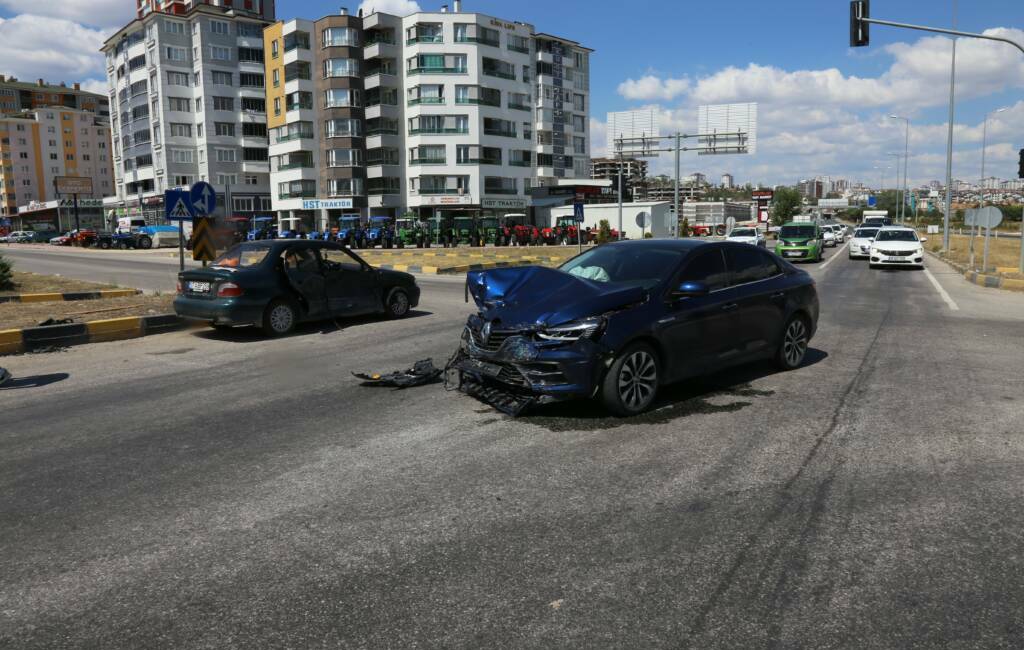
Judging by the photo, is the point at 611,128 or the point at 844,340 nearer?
the point at 844,340

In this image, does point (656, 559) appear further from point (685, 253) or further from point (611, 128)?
point (611, 128)

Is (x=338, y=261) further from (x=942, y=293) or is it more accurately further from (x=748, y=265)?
(x=942, y=293)

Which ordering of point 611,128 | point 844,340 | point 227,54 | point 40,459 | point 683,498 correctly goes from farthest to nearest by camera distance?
point 227,54 < point 611,128 < point 844,340 < point 40,459 < point 683,498

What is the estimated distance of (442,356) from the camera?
30.8ft

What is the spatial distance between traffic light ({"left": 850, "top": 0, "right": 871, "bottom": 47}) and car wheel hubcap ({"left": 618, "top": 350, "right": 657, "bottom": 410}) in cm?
1571

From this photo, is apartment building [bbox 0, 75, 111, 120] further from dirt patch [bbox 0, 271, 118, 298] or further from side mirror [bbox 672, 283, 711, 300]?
side mirror [bbox 672, 283, 711, 300]

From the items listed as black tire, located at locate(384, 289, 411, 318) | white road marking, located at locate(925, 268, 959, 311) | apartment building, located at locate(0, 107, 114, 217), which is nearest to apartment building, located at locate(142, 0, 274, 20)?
apartment building, located at locate(0, 107, 114, 217)

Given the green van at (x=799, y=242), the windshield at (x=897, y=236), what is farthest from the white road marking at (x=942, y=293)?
the green van at (x=799, y=242)

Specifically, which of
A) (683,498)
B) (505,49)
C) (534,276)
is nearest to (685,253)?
(534,276)

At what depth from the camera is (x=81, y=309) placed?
1341 cm

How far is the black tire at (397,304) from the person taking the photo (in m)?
13.2

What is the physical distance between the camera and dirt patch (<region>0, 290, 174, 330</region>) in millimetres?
12078

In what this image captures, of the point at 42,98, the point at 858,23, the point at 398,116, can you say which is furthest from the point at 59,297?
the point at 42,98

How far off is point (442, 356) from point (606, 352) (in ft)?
12.4
